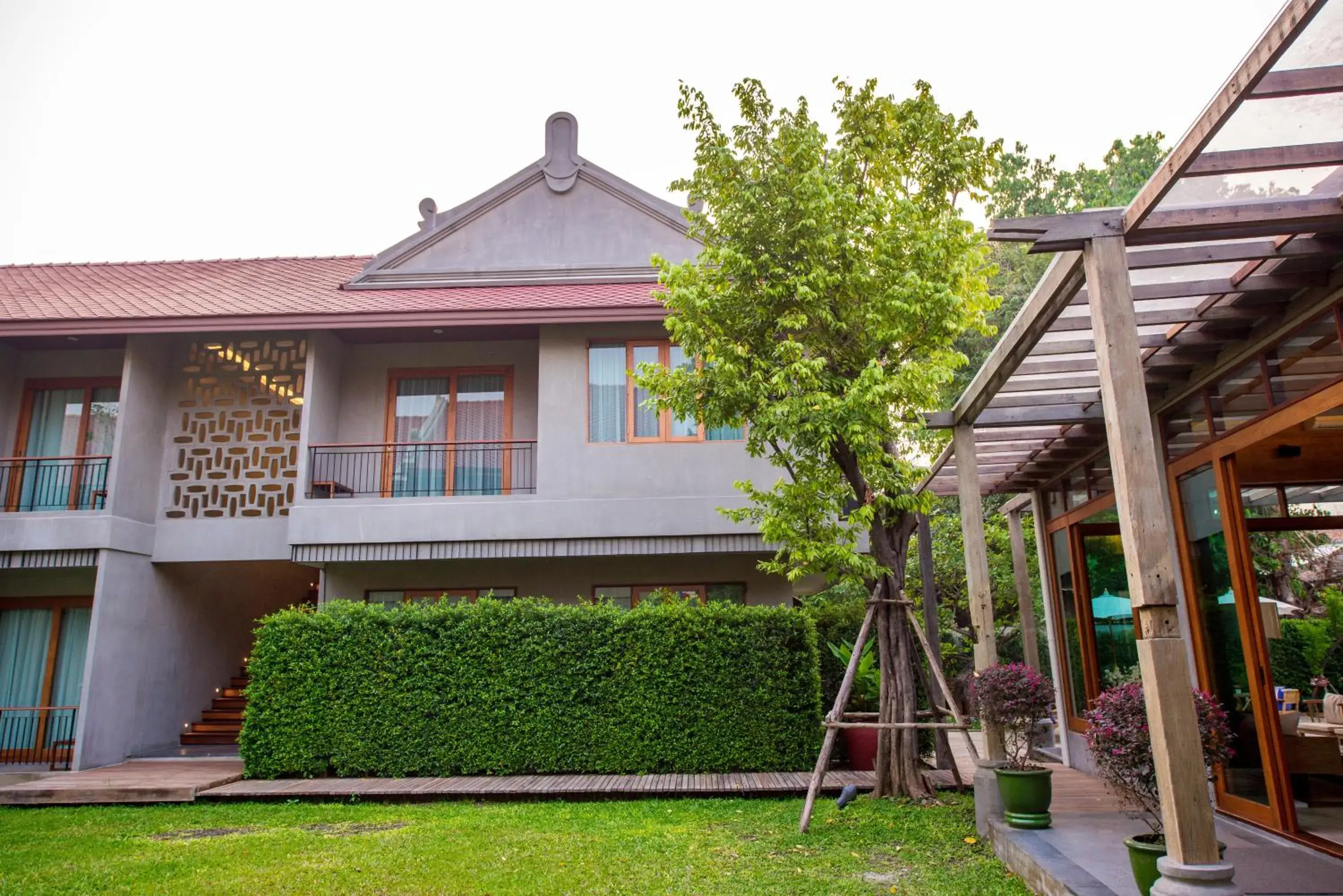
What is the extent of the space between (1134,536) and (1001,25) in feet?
46.5

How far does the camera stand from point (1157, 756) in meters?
3.57

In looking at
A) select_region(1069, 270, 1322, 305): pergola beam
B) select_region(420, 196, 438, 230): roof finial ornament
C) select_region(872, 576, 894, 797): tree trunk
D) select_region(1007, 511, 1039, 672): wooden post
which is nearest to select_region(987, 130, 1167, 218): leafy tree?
select_region(1007, 511, 1039, 672): wooden post

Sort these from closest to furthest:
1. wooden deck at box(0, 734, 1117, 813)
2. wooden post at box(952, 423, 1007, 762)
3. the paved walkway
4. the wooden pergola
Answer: the wooden pergola → wooden post at box(952, 423, 1007, 762) → wooden deck at box(0, 734, 1117, 813) → the paved walkway

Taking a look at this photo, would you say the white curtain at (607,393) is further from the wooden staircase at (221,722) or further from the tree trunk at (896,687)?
the wooden staircase at (221,722)

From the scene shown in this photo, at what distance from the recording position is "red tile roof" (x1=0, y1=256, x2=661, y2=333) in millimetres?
11930

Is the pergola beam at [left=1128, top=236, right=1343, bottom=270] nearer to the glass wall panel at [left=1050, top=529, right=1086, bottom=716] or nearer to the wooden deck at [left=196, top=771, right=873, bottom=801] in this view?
the glass wall panel at [left=1050, top=529, right=1086, bottom=716]

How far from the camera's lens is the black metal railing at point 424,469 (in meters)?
12.3

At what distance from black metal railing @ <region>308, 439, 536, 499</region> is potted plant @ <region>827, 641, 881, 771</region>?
4.83 metres

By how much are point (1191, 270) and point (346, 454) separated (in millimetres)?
11057

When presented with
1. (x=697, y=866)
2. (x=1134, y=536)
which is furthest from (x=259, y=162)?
(x=1134, y=536)

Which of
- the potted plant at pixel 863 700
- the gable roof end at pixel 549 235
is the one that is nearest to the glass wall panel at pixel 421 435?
the gable roof end at pixel 549 235

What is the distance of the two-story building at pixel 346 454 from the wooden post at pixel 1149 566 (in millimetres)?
7669

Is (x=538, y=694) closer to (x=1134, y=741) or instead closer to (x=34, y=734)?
(x=1134, y=741)

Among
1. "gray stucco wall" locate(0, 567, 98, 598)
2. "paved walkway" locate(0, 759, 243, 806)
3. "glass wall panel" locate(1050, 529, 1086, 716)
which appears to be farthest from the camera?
"gray stucco wall" locate(0, 567, 98, 598)
